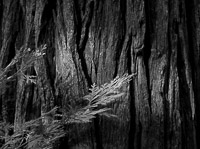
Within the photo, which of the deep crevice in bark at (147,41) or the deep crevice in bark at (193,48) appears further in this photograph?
the deep crevice in bark at (193,48)

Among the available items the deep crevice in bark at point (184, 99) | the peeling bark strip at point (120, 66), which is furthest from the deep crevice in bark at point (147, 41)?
the deep crevice in bark at point (184, 99)

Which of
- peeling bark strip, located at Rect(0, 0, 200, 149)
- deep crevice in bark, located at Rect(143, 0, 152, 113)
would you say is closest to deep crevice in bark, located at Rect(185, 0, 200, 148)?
peeling bark strip, located at Rect(0, 0, 200, 149)

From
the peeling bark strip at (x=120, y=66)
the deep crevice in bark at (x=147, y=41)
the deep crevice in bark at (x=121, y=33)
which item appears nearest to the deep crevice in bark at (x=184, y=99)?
the peeling bark strip at (x=120, y=66)

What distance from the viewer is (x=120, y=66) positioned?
60.9 inches

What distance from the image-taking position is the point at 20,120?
5.24 feet

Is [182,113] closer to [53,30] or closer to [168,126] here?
[168,126]

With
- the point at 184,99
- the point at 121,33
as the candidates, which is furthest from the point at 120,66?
the point at 184,99

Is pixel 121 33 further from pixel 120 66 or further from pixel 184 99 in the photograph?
pixel 184 99

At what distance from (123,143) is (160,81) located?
340 millimetres

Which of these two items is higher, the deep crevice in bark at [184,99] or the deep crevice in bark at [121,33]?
the deep crevice in bark at [121,33]

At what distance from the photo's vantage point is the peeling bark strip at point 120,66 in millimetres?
1541

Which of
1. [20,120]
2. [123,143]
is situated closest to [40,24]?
[20,120]

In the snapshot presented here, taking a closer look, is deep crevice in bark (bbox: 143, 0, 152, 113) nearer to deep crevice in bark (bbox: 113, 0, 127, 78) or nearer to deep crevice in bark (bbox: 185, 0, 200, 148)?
deep crevice in bark (bbox: 113, 0, 127, 78)

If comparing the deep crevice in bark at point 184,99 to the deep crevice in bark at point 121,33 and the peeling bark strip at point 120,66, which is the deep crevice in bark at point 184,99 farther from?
the deep crevice in bark at point 121,33
